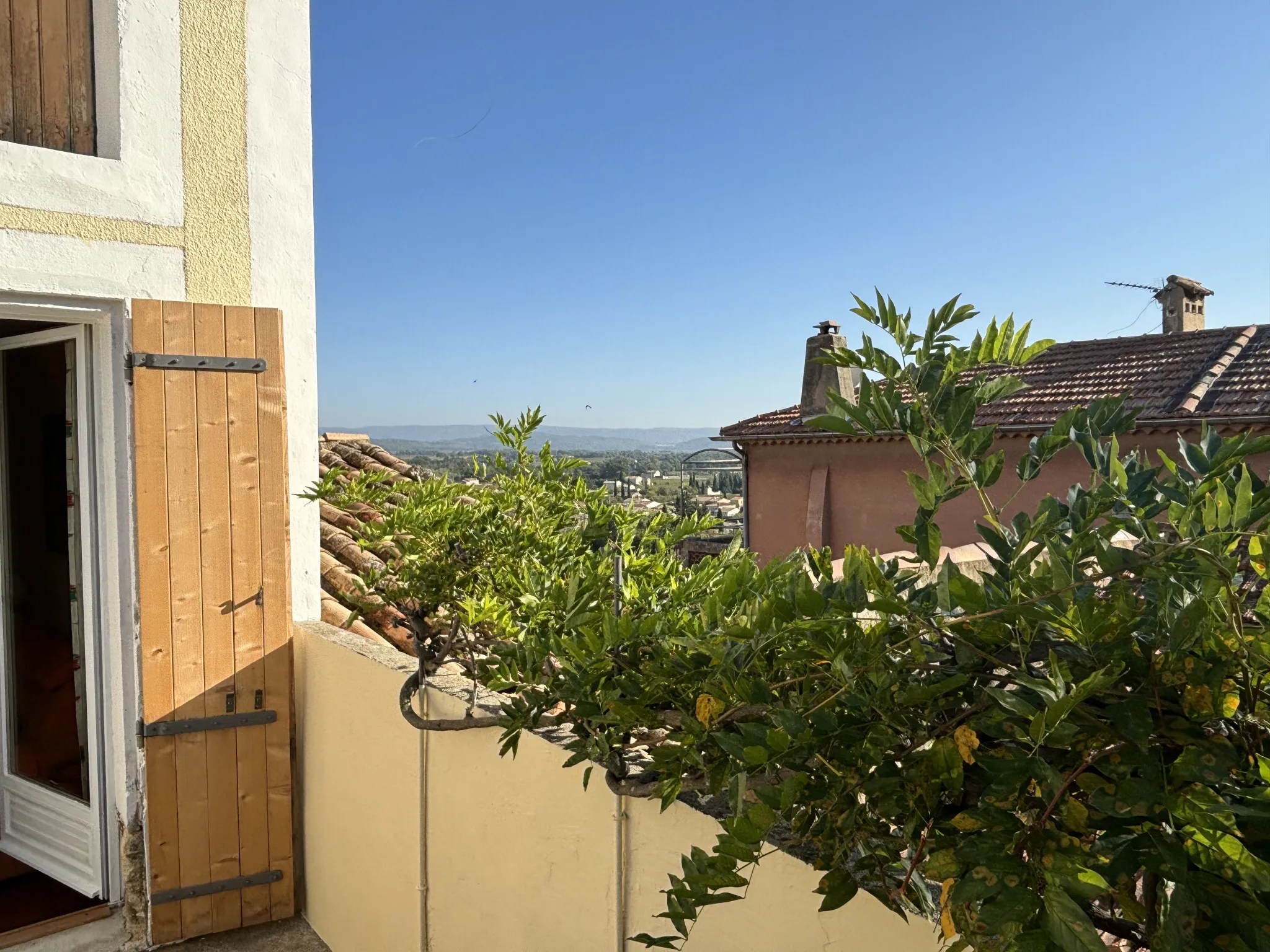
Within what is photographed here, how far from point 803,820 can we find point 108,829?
3377mm

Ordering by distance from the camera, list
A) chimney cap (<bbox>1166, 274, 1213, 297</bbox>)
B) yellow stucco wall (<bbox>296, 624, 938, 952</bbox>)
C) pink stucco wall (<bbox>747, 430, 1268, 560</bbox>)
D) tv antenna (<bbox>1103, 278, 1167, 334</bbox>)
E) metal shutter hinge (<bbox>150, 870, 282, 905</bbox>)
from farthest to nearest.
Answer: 1. chimney cap (<bbox>1166, 274, 1213, 297</bbox>)
2. tv antenna (<bbox>1103, 278, 1167, 334</bbox>)
3. pink stucco wall (<bbox>747, 430, 1268, 560</bbox>)
4. metal shutter hinge (<bbox>150, 870, 282, 905</bbox>)
5. yellow stucco wall (<bbox>296, 624, 938, 952</bbox>)

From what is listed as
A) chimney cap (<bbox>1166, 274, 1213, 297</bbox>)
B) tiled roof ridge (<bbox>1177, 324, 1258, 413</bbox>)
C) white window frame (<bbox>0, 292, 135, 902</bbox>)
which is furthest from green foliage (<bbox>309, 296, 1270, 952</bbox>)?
chimney cap (<bbox>1166, 274, 1213, 297</bbox>)

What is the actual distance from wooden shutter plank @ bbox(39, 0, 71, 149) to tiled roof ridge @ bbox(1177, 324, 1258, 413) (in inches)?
389

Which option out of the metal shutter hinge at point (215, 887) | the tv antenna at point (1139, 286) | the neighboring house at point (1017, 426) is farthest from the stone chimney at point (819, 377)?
the metal shutter hinge at point (215, 887)

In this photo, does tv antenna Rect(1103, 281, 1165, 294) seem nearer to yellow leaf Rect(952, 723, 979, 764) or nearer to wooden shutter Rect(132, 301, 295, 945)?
wooden shutter Rect(132, 301, 295, 945)

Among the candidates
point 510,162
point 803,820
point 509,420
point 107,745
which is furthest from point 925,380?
point 510,162

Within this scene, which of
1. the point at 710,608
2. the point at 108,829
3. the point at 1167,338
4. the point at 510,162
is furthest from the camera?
the point at 510,162

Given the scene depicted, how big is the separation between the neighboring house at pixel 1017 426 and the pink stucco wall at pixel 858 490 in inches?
0.7

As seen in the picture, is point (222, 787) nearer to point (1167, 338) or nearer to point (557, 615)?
point (557, 615)

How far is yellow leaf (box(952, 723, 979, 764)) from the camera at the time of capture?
82 centimetres

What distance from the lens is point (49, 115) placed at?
3.04 meters

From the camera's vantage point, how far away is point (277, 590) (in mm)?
3365

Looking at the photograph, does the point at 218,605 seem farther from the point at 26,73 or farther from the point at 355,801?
the point at 26,73

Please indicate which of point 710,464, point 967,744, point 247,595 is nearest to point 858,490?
point 710,464
